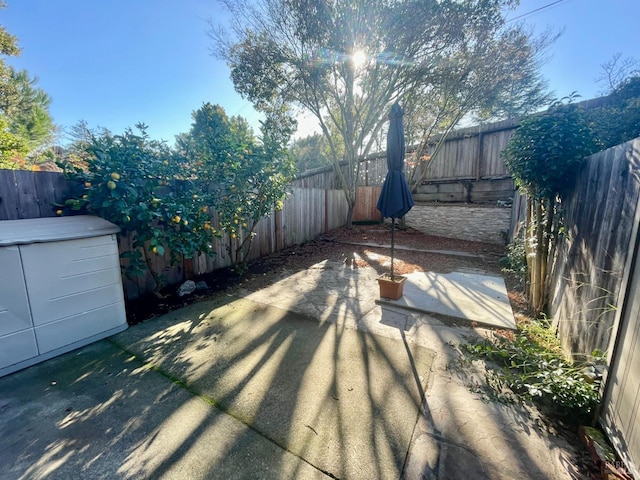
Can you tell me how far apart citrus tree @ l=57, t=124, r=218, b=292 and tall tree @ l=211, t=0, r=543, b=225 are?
4.93 metres

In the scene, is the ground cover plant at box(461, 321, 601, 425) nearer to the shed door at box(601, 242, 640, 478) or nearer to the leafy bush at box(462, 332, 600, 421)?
the leafy bush at box(462, 332, 600, 421)

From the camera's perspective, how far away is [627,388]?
4.21ft

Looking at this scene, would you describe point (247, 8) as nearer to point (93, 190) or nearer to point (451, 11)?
point (451, 11)

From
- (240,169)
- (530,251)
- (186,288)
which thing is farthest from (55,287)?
(530,251)

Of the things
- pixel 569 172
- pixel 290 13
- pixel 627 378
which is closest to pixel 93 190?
pixel 627 378

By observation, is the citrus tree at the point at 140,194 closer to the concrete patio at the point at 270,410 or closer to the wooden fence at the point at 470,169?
the concrete patio at the point at 270,410

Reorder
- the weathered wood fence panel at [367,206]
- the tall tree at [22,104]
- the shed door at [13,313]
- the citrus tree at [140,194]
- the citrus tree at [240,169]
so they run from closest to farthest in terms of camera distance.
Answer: the shed door at [13,313], the citrus tree at [140,194], the citrus tree at [240,169], the tall tree at [22,104], the weathered wood fence panel at [367,206]

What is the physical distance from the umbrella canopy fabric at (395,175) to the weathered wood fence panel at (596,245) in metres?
1.68

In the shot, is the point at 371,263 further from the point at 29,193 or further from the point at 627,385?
the point at 29,193

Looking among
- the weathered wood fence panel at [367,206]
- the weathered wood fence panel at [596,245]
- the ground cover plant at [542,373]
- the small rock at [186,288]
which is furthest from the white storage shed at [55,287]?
the weathered wood fence panel at [367,206]

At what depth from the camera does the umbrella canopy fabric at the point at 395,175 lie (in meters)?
3.42

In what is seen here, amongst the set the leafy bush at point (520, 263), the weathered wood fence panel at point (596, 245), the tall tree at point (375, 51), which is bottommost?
the leafy bush at point (520, 263)

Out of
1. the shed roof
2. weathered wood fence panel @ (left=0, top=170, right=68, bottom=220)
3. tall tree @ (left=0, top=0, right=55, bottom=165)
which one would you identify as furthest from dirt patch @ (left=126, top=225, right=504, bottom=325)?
tall tree @ (left=0, top=0, right=55, bottom=165)

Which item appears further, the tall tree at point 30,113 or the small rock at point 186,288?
the tall tree at point 30,113
